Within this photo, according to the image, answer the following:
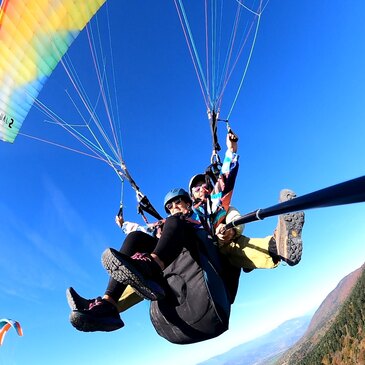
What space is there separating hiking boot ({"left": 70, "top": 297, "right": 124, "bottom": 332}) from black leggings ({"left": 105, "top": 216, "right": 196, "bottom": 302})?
0.48ft

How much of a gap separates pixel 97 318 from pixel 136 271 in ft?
2.16

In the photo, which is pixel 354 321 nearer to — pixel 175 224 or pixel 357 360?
pixel 357 360

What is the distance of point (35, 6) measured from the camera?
617 centimetres

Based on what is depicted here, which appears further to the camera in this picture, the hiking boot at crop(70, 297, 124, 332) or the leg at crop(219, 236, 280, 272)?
the leg at crop(219, 236, 280, 272)

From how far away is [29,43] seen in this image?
22.3 ft

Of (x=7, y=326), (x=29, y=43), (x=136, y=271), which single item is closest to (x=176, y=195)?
(x=136, y=271)

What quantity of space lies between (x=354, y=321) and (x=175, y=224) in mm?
104140

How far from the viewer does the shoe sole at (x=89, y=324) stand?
3.41 metres

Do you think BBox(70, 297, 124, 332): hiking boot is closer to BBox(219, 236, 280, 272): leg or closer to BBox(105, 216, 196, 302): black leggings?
BBox(105, 216, 196, 302): black leggings

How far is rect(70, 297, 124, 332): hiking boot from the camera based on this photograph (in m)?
3.43

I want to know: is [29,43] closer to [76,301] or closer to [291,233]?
[76,301]

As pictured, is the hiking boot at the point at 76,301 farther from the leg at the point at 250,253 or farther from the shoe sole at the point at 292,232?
the shoe sole at the point at 292,232

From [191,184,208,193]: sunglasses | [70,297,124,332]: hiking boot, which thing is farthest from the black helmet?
[70,297,124,332]: hiking boot

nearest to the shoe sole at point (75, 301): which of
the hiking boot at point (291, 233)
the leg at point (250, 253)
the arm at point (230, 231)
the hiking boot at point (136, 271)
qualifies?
the hiking boot at point (136, 271)
